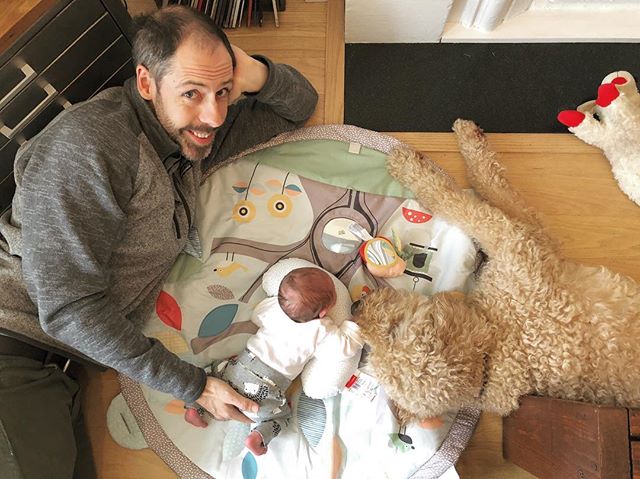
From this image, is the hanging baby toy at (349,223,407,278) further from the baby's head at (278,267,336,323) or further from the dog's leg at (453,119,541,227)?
the dog's leg at (453,119,541,227)

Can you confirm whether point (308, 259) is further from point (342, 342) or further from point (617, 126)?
point (617, 126)

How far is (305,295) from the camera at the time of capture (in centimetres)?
112

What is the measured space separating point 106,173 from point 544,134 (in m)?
1.24

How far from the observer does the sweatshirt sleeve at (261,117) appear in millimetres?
1383

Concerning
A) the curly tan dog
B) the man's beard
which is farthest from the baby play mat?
the man's beard

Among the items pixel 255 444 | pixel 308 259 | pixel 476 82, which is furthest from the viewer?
pixel 476 82

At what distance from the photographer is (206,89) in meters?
1.01

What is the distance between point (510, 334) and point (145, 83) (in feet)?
3.14

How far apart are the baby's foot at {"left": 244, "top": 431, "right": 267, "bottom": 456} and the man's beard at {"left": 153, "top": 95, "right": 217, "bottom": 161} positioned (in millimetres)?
660

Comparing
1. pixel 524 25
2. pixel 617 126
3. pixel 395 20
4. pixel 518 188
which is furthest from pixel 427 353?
pixel 524 25

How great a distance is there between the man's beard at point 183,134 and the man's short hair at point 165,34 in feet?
0.26

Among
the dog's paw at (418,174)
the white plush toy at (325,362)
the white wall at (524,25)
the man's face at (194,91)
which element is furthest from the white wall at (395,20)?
the white plush toy at (325,362)

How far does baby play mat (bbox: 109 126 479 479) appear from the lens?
3.91ft

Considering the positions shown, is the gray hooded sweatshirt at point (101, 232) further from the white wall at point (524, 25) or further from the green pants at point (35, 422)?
the white wall at point (524, 25)
